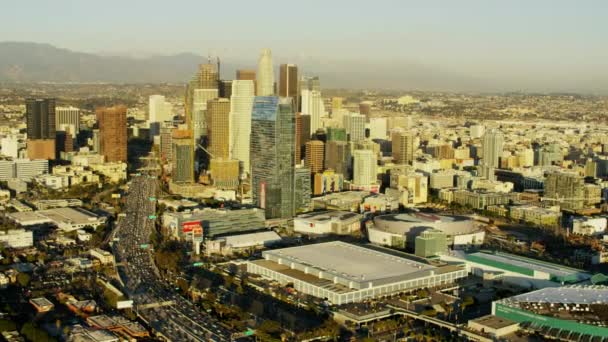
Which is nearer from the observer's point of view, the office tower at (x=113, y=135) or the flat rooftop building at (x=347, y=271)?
the flat rooftop building at (x=347, y=271)

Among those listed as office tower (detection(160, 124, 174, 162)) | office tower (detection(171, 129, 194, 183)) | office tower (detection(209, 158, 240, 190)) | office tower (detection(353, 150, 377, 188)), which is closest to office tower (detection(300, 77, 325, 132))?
office tower (detection(160, 124, 174, 162))

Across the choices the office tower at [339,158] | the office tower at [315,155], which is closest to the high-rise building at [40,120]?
the office tower at [315,155]

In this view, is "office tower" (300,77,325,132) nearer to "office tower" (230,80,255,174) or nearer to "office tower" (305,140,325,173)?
"office tower" (230,80,255,174)

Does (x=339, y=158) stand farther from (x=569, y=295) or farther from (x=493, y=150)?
(x=569, y=295)

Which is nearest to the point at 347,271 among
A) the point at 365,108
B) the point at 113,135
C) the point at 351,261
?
the point at 351,261

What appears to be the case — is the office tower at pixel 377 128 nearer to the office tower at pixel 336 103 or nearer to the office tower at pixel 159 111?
the office tower at pixel 336 103
